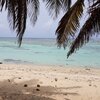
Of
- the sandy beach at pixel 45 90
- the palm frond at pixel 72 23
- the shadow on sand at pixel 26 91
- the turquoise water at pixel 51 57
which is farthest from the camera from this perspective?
the turquoise water at pixel 51 57

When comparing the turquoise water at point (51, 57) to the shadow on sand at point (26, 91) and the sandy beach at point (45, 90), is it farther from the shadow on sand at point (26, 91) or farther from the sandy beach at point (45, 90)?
the shadow on sand at point (26, 91)

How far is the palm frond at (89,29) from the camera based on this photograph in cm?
732

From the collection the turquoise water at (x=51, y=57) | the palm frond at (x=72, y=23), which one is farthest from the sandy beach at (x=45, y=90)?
the palm frond at (x=72, y=23)

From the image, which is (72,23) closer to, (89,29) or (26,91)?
(89,29)

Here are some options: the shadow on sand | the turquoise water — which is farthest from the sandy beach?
the turquoise water

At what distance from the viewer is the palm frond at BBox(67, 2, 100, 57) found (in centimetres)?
732

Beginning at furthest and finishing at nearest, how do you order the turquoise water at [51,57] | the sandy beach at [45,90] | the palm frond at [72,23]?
1. the turquoise water at [51,57]
2. the sandy beach at [45,90]
3. the palm frond at [72,23]

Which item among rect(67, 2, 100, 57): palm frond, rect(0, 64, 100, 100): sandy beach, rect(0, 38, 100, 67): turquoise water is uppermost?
rect(67, 2, 100, 57): palm frond

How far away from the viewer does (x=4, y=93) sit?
8.73 meters

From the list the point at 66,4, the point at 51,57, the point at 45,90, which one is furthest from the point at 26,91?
the point at 51,57

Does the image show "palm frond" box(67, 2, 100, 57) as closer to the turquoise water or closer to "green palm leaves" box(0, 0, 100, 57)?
"green palm leaves" box(0, 0, 100, 57)

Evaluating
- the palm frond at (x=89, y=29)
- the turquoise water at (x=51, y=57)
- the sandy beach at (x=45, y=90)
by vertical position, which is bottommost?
the turquoise water at (x=51, y=57)

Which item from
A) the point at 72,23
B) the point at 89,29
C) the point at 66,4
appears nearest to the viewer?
the point at 72,23

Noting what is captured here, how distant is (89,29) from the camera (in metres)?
7.65
